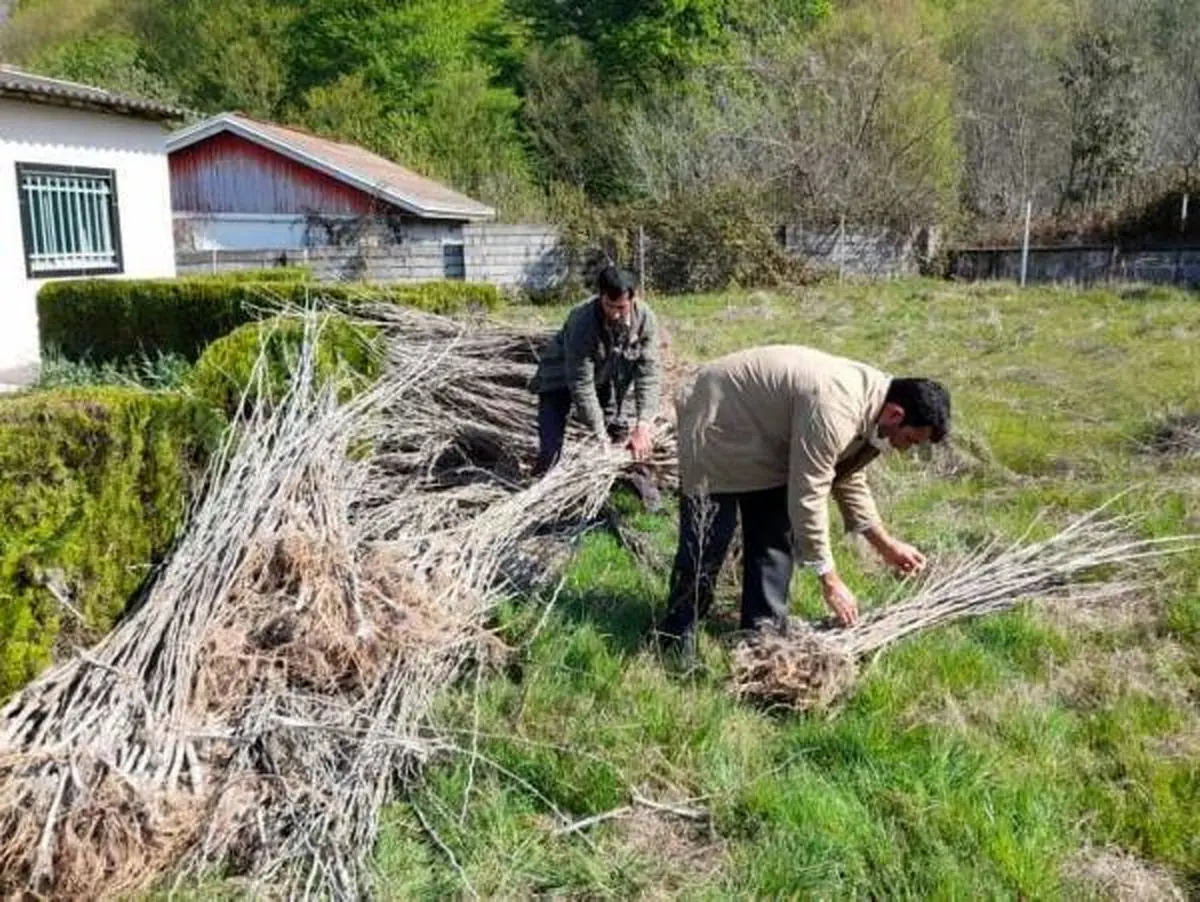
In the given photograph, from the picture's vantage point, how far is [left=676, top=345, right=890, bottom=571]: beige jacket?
3389 millimetres

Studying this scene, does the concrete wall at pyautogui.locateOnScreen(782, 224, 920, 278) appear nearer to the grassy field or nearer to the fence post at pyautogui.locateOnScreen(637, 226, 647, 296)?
the fence post at pyautogui.locateOnScreen(637, 226, 647, 296)

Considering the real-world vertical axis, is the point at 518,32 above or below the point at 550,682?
above

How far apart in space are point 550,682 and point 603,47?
3186 cm

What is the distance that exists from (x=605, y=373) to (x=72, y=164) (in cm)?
1144

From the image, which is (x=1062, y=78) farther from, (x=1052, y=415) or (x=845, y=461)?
(x=845, y=461)

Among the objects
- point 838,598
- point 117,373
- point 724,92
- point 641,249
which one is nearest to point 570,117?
point 724,92

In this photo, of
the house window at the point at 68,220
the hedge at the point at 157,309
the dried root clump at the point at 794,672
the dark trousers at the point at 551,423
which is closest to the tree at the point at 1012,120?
the house window at the point at 68,220

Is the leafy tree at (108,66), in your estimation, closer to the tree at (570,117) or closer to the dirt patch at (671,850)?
the tree at (570,117)

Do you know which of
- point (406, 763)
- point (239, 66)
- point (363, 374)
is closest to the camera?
point (406, 763)

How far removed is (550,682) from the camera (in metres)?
3.71

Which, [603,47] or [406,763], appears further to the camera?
[603,47]

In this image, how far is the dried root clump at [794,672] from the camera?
3.50 metres

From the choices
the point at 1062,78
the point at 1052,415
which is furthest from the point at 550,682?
the point at 1062,78

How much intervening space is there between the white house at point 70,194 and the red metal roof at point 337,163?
23.7 ft
